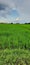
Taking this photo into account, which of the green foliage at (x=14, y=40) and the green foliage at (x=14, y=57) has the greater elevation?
the green foliage at (x=14, y=40)

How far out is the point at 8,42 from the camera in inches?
659

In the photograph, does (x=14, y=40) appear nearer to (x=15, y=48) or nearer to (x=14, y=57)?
(x=15, y=48)

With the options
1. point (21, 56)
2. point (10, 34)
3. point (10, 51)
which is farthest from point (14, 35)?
point (21, 56)

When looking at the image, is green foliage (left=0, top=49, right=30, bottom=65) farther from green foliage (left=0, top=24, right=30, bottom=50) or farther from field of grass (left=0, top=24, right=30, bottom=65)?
green foliage (left=0, top=24, right=30, bottom=50)

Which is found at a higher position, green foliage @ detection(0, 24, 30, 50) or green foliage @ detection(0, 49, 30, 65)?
green foliage @ detection(0, 24, 30, 50)

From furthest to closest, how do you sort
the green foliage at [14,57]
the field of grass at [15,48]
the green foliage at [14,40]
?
the green foliage at [14,40], the field of grass at [15,48], the green foliage at [14,57]

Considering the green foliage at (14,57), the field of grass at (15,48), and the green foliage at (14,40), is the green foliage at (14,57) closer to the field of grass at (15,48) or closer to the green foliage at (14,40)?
the field of grass at (15,48)

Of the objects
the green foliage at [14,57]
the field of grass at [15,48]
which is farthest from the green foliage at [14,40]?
the green foliage at [14,57]

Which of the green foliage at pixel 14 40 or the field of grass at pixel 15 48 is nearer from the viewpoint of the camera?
the field of grass at pixel 15 48

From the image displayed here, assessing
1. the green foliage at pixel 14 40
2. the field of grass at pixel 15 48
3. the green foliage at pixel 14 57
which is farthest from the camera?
the green foliage at pixel 14 40

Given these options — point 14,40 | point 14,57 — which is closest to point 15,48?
point 14,40

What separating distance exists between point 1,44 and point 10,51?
2364 millimetres

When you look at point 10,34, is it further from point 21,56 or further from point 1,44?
point 21,56

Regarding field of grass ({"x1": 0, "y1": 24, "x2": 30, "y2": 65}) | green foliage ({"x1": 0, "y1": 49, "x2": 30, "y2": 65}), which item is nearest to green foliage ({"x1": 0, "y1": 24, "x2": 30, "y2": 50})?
field of grass ({"x1": 0, "y1": 24, "x2": 30, "y2": 65})
